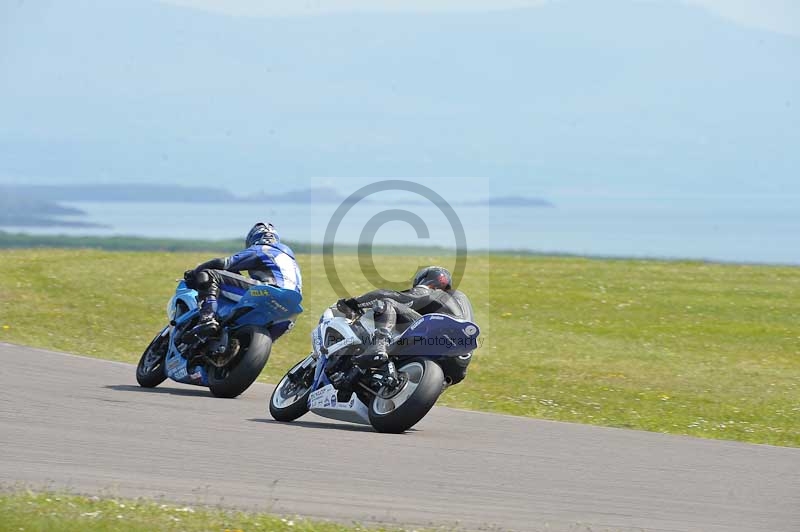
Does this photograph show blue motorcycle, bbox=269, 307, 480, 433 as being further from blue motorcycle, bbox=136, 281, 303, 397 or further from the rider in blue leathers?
the rider in blue leathers

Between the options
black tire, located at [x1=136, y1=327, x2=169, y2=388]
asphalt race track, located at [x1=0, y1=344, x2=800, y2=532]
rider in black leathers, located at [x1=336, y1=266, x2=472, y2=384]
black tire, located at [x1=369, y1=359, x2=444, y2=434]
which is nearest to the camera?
asphalt race track, located at [x1=0, y1=344, x2=800, y2=532]

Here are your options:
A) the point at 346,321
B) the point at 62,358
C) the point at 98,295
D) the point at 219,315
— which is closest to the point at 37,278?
the point at 98,295

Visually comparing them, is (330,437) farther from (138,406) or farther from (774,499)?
(774,499)

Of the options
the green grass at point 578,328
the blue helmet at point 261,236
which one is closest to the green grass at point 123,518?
the blue helmet at point 261,236

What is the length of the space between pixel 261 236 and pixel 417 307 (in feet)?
10.3

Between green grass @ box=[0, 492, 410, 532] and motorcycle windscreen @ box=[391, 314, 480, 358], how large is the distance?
3481 mm

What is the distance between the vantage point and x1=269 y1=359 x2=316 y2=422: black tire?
12.4 metres

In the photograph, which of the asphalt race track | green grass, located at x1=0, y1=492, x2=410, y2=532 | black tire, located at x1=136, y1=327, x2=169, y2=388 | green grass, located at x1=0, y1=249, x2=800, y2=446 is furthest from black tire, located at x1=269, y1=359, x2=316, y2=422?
green grass, located at x1=0, y1=492, x2=410, y2=532

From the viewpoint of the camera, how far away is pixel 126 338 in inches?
877

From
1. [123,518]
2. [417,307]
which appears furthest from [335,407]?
[123,518]

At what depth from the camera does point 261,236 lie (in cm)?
1430

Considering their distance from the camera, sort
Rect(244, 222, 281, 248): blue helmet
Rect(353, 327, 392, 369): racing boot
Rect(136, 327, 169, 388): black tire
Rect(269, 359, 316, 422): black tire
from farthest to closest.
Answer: Rect(136, 327, 169, 388): black tire → Rect(244, 222, 281, 248): blue helmet → Rect(269, 359, 316, 422): black tire → Rect(353, 327, 392, 369): racing boot

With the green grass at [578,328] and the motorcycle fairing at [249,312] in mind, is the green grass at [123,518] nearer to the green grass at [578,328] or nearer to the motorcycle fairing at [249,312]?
the motorcycle fairing at [249,312]

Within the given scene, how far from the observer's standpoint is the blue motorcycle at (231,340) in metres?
13.8
